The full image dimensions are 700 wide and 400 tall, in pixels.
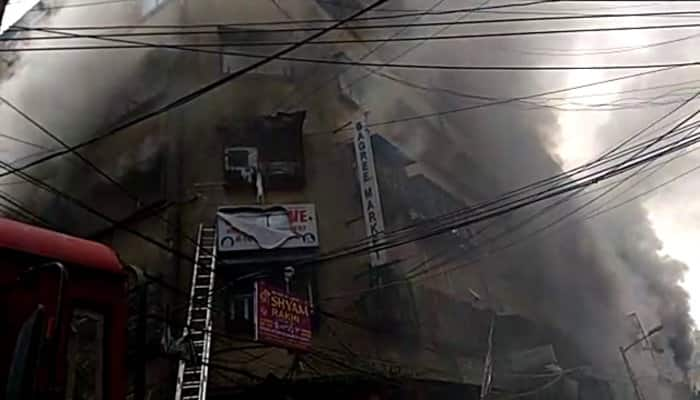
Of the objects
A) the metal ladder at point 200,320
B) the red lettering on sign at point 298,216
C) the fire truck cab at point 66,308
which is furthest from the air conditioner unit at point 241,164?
the fire truck cab at point 66,308

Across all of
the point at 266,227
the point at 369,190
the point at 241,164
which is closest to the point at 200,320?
the point at 266,227

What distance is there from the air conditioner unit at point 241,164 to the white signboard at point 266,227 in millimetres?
952

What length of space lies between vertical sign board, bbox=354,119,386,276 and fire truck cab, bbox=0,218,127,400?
1057cm

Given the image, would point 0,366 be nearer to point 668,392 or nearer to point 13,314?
point 13,314

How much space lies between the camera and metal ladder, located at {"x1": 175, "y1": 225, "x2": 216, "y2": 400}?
1024cm

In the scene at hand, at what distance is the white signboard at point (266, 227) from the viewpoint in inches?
526

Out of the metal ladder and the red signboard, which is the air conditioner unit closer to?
the metal ladder

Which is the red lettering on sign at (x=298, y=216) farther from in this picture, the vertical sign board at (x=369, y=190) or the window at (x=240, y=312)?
the window at (x=240, y=312)

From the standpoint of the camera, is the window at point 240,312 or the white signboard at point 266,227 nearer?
the window at point 240,312

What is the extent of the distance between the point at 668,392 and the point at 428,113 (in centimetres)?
2120

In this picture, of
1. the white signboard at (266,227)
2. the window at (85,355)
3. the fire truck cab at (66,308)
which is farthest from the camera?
the white signboard at (266,227)

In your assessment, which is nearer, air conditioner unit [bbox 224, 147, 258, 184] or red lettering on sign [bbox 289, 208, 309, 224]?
red lettering on sign [bbox 289, 208, 309, 224]

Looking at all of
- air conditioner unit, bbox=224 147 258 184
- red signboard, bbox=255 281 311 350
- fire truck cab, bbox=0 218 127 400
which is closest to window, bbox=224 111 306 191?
air conditioner unit, bbox=224 147 258 184

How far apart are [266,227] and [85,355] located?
417 inches
